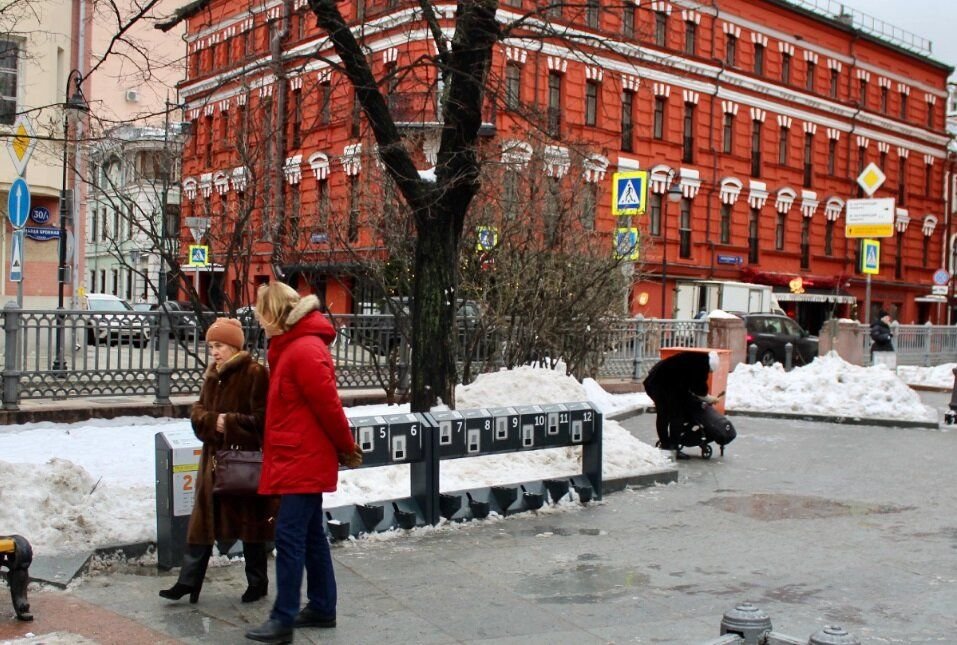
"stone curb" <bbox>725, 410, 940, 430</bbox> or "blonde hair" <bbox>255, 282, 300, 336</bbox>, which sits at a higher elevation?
"blonde hair" <bbox>255, 282, 300, 336</bbox>

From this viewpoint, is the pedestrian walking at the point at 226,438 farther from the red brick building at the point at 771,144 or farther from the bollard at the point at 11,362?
the red brick building at the point at 771,144

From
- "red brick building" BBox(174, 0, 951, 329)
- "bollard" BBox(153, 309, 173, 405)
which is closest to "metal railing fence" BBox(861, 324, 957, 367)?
"red brick building" BBox(174, 0, 951, 329)

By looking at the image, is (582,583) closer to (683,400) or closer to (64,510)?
(64,510)

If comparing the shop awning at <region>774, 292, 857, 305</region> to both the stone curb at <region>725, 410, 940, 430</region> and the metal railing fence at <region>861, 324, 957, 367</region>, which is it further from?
the stone curb at <region>725, 410, 940, 430</region>

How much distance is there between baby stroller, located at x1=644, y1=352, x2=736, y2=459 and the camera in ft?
44.3

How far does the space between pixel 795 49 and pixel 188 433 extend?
48371 millimetres

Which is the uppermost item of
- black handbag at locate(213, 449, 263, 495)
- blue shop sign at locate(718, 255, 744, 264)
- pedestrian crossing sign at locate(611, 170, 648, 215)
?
blue shop sign at locate(718, 255, 744, 264)

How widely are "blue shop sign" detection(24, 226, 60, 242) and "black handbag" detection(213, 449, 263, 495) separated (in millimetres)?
15368

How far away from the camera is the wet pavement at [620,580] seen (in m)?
6.38

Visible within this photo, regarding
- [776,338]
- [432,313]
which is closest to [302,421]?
[432,313]

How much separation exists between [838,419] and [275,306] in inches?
565

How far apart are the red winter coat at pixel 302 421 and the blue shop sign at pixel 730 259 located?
43.5 metres

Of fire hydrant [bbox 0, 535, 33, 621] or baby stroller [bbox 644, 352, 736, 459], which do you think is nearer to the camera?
fire hydrant [bbox 0, 535, 33, 621]

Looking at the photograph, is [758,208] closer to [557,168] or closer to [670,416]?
[557,168]
